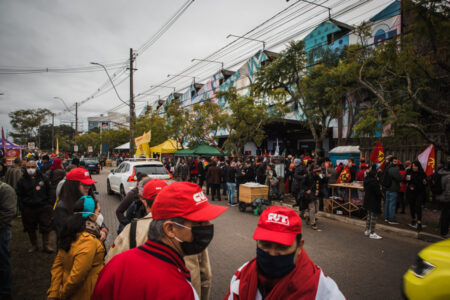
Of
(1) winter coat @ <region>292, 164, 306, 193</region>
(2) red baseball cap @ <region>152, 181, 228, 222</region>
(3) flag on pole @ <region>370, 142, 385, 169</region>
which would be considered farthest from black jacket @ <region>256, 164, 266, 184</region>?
(2) red baseball cap @ <region>152, 181, 228, 222</region>

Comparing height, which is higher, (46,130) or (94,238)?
(46,130)

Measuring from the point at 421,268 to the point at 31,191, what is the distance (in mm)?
6539

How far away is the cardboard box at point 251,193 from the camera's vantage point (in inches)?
389

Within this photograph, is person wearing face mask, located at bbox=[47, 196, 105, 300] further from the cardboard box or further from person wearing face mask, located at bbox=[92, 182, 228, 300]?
the cardboard box

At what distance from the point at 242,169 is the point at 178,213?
34.5 ft

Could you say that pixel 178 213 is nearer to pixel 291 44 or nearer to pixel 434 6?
pixel 434 6

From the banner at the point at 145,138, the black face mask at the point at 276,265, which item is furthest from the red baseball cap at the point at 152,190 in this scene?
the banner at the point at 145,138

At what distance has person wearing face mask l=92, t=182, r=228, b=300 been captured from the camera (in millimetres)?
1242

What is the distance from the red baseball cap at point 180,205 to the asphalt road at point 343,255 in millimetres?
3052

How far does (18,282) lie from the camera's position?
4.36m

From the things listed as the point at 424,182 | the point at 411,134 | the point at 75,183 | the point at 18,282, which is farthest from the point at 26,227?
the point at 411,134

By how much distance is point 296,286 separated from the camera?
68.6 inches

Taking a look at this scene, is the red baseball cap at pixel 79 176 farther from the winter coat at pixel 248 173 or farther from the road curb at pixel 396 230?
the winter coat at pixel 248 173

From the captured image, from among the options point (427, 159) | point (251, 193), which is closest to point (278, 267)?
point (251, 193)
